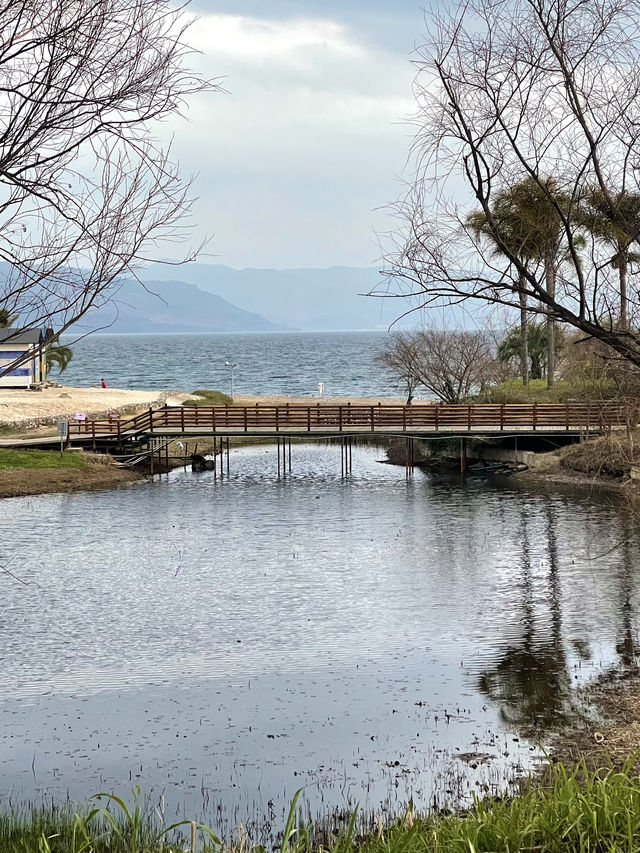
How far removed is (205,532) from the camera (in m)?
31.9

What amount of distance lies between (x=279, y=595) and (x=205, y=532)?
9.34 meters

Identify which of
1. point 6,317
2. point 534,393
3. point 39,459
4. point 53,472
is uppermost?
point 6,317

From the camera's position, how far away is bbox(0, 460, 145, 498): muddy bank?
40375mm

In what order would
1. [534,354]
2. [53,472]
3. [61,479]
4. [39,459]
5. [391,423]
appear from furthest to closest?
[534,354]
[391,423]
[39,459]
[53,472]
[61,479]

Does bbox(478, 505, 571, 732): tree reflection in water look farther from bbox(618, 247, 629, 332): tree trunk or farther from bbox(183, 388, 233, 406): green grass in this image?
bbox(183, 388, 233, 406): green grass

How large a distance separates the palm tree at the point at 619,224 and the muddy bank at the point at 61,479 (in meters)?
32.7

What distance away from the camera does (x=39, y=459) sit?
44.8 meters

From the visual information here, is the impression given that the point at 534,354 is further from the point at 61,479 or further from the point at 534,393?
the point at 61,479

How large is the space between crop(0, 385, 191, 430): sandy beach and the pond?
883 inches

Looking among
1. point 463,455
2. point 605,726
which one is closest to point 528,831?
point 605,726

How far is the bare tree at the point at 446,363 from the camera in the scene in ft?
188

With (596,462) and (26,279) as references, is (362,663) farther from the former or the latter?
(596,462)

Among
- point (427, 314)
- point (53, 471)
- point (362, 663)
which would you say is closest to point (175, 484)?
point (53, 471)

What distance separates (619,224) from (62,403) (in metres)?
58.4
